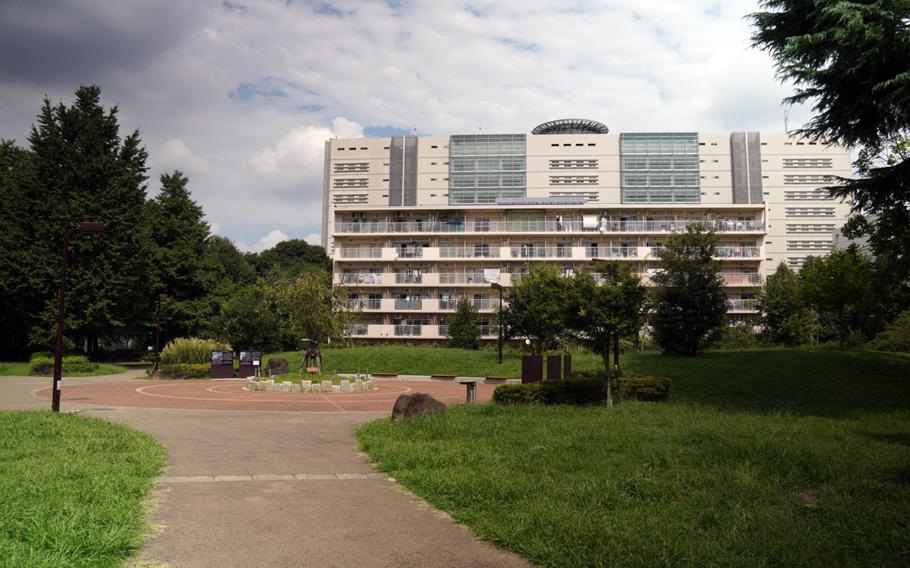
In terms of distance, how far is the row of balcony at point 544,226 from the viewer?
5422 cm

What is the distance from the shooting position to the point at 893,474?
7.48m

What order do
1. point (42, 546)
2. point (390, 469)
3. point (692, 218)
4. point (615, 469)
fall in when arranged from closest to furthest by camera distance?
1. point (42, 546)
2. point (615, 469)
3. point (390, 469)
4. point (692, 218)

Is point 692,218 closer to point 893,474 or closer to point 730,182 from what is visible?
point 730,182

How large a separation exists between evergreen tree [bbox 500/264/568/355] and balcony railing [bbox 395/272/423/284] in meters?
17.3

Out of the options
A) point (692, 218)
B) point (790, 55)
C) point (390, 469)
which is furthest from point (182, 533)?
point (692, 218)

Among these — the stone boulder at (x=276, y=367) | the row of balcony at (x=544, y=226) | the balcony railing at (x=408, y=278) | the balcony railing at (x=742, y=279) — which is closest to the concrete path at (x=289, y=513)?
the stone boulder at (x=276, y=367)

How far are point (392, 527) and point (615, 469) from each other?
3.29m

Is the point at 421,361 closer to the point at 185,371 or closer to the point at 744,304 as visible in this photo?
the point at 185,371

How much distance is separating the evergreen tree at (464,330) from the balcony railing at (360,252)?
11.9 m

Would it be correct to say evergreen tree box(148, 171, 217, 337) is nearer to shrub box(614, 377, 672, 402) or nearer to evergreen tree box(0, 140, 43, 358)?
evergreen tree box(0, 140, 43, 358)

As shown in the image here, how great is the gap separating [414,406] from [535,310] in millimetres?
21376

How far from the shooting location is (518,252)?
55.0 m

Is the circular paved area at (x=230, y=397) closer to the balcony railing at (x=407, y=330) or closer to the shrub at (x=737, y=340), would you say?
the shrub at (x=737, y=340)

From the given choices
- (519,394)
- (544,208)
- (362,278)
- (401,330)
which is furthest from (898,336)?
(362,278)
